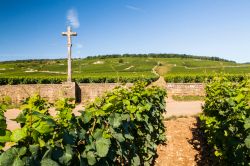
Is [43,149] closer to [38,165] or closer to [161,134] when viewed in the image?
[38,165]

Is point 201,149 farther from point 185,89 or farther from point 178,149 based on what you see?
point 185,89

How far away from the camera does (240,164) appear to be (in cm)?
478

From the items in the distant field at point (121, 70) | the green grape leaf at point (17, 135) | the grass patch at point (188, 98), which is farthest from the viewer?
the distant field at point (121, 70)

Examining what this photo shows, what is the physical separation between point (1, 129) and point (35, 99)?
2.06 meters

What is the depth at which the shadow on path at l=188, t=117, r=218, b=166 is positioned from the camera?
752cm

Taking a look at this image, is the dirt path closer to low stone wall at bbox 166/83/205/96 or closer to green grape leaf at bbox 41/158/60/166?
green grape leaf at bbox 41/158/60/166

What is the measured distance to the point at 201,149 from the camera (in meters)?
8.66

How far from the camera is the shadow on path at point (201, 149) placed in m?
7.52

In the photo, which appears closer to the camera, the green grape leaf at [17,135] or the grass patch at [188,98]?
the green grape leaf at [17,135]

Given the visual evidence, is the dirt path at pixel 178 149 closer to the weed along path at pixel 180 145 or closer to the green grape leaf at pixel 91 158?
the weed along path at pixel 180 145

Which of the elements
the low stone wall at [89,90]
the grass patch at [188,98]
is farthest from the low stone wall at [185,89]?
the low stone wall at [89,90]

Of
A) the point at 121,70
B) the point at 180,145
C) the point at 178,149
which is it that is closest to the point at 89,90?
the point at 180,145

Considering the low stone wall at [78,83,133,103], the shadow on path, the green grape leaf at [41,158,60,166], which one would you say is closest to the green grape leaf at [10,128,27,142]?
the green grape leaf at [41,158,60,166]

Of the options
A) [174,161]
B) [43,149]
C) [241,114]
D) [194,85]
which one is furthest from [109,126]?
[194,85]
